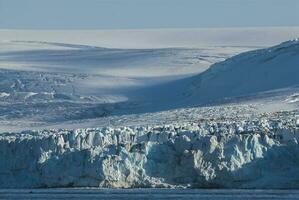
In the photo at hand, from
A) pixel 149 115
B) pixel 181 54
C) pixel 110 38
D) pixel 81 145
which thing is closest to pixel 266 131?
pixel 81 145

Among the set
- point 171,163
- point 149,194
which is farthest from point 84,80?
point 149,194

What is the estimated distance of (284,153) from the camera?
2953 cm

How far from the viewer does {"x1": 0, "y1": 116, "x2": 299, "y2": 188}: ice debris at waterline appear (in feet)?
96.0

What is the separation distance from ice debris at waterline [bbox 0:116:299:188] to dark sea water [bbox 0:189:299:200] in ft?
0.50

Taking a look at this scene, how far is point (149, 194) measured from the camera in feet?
96.2

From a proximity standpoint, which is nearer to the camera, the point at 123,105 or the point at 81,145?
the point at 81,145

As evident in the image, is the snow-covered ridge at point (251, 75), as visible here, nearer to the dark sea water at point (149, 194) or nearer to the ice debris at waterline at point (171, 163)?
the ice debris at waterline at point (171, 163)

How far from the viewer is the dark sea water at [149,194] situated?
28853 mm

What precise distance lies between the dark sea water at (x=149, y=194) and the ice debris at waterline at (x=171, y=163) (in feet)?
0.50

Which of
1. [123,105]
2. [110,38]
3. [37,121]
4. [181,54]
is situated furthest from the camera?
[110,38]

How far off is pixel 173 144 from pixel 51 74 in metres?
35.3

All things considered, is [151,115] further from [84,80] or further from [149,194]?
[84,80]

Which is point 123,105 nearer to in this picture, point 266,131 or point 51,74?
point 51,74

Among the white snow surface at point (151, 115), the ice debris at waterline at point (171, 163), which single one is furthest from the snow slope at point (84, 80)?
the ice debris at waterline at point (171, 163)
